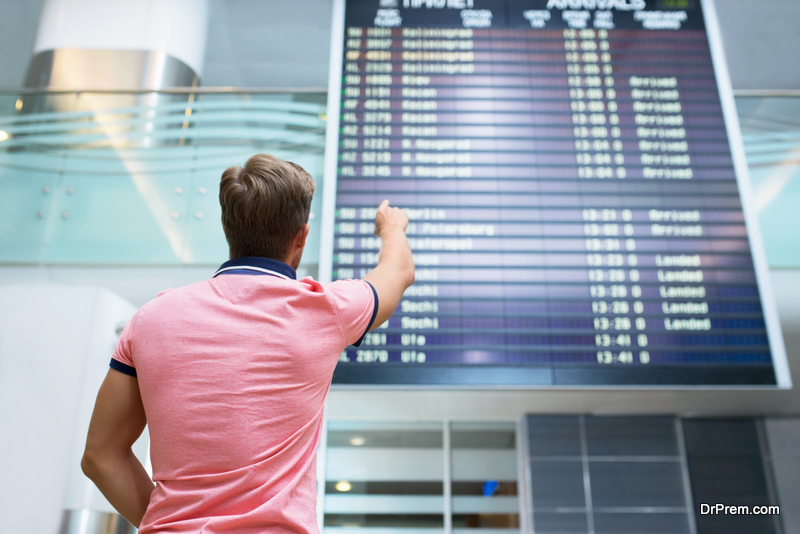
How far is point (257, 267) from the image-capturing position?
0.80 m

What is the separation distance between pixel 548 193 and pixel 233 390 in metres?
2.29

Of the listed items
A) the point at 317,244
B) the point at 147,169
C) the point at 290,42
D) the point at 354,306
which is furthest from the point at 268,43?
the point at 354,306

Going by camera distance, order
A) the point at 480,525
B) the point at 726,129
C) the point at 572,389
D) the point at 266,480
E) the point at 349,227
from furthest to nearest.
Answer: the point at 480,525, the point at 726,129, the point at 349,227, the point at 572,389, the point at 266,480

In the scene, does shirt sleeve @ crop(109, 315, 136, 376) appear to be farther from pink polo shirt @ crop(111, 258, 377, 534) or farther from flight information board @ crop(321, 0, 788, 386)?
flight information board @ crop(321, 0, 788, 386)

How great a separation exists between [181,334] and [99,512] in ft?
5.67

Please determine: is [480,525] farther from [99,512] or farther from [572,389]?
[99,512]

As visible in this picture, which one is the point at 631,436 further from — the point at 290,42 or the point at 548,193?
the point at 290,42

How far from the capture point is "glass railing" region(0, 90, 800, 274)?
2.75 m

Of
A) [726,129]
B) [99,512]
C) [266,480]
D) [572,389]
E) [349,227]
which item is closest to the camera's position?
→ [266,480]

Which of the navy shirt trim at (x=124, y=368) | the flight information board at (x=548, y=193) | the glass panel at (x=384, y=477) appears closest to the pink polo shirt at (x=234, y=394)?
the navy shirt trim at (x=124, y=368)

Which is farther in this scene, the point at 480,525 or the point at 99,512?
the point at 480,525

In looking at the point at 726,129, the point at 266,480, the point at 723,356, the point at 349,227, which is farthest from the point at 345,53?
the point at 266,480

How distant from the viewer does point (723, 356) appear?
250 centimetres

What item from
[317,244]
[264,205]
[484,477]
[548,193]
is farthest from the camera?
[484,477]
